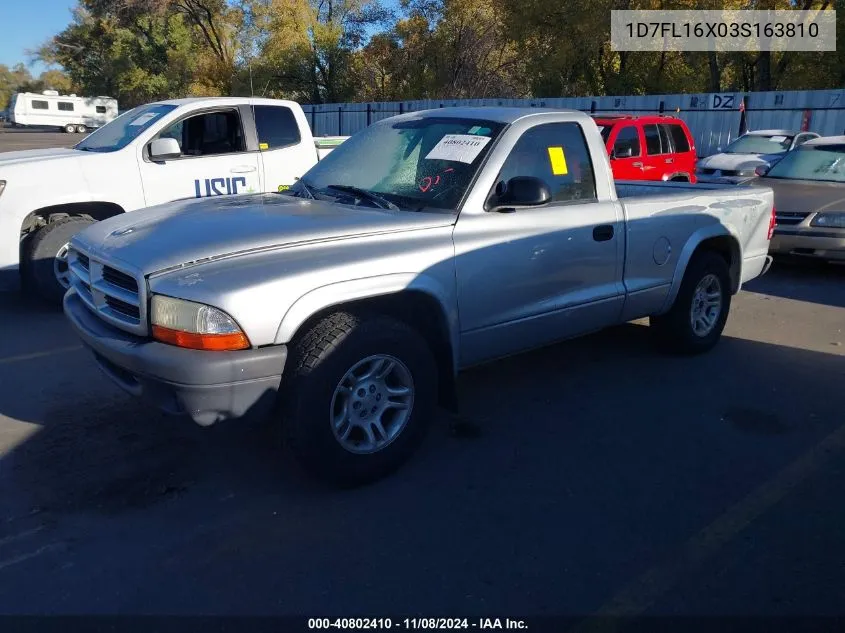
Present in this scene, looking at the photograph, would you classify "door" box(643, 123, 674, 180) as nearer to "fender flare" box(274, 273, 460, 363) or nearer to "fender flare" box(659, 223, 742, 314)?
"fender flare" box(659, 223, 742, 314)

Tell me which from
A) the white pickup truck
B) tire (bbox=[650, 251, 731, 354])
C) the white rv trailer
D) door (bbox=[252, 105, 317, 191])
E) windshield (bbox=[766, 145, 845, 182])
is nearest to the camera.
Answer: tire (bbox=[650, 251, 731, 354])

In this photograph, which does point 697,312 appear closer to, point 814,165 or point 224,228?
point 224,228

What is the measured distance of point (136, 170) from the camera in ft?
22.5

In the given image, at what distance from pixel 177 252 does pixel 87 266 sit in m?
0.85

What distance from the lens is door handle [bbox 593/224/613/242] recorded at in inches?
177

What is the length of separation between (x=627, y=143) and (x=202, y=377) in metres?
11.1

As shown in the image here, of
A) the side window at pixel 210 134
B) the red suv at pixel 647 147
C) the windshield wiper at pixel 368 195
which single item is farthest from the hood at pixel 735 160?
the windshield wiper at pixel 368 195

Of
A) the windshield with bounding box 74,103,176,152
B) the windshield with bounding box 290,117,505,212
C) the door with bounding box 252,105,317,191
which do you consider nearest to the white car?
the door with bounding box 252,105,317,191

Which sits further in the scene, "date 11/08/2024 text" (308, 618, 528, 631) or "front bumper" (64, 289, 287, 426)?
"front bumper" (64, 289, 287, 426)

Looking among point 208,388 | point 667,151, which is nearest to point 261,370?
point 208,388

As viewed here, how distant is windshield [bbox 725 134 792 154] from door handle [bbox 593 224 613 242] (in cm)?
1249

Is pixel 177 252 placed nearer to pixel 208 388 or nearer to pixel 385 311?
pixel 208 388

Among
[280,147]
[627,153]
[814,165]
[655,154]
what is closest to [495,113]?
[280,147]

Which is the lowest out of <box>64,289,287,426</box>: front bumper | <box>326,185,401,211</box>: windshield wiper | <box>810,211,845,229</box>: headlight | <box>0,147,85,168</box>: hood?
<box>810,211,845,229</box>: headlight
